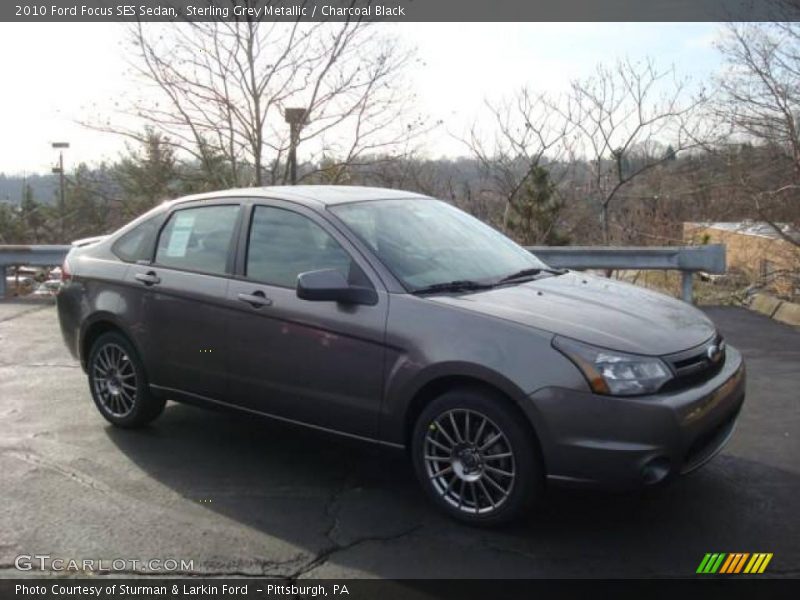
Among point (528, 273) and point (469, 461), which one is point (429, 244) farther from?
point (469, 461)

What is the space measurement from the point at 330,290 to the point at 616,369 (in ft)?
Result: 4.72

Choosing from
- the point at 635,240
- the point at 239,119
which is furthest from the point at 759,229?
the point at 239,119

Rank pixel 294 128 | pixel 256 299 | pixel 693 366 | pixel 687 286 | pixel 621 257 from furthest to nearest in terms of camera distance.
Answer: pixel 294 128
pixel 621 257
pixel 687 286
pixel 256 299
pixel 693 366

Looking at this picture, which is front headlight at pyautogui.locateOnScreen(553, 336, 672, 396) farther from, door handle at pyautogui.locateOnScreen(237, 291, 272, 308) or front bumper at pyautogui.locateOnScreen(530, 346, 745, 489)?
door handle at pyautogui.locateOnScreen(237, 291, 272, 308)

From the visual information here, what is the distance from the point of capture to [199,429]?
511 cm

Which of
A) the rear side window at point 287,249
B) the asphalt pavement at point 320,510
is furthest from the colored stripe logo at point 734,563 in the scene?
the rear side window at point 287,249

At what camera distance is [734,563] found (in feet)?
10.7

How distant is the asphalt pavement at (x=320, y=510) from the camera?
10.9 feet

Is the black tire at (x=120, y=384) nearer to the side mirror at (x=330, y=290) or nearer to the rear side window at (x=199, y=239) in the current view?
the rear side window at (x=199, y=239)

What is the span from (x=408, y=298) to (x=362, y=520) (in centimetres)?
112

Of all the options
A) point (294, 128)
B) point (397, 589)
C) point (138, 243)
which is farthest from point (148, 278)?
point (294, 128)

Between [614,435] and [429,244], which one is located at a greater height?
[429,244]

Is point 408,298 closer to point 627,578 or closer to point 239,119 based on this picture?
point 627,578

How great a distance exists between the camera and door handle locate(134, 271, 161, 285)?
15.6 feet
